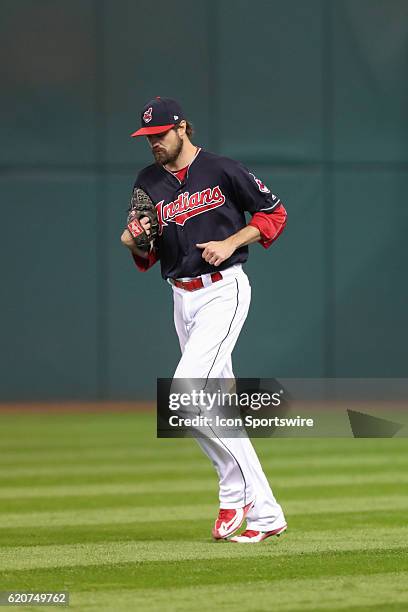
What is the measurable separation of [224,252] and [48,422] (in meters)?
8.15

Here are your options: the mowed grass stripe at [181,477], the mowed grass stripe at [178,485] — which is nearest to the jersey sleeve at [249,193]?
the mowed grass stripe at [178,485]

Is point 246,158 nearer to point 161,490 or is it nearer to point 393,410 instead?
point 393,410

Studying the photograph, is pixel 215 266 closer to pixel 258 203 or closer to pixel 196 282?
pixel 196 282

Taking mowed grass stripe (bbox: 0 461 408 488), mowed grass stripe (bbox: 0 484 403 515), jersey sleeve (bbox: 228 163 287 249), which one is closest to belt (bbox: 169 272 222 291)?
jersey sleeve (bbox: 228 163 287 249)

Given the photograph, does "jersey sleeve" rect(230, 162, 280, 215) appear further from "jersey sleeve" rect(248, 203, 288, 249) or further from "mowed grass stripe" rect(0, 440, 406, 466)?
"mowed grass stripe" rect(0, 440, 406, 466)

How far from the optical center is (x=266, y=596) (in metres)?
5.48

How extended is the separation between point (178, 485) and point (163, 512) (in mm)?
1447

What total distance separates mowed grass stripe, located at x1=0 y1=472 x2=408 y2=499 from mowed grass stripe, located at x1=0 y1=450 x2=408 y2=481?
448 millimetres

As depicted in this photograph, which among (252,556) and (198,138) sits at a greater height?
(198,138)

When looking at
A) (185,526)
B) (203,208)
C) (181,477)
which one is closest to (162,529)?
(185,526)

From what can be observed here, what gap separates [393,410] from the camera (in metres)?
15.7

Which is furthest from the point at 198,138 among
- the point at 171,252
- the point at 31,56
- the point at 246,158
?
the point at 171,252

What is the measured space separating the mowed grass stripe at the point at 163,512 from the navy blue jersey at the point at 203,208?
1.73 m

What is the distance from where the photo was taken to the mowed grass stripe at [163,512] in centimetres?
800
